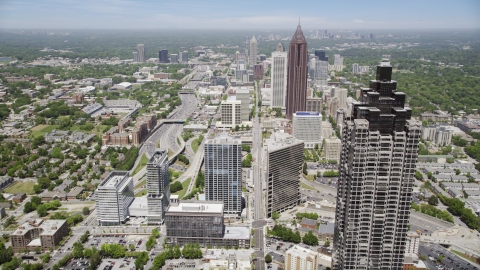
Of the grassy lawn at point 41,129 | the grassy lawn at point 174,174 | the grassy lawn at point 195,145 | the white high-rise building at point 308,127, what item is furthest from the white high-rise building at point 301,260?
the grassy lawn at point 41,129

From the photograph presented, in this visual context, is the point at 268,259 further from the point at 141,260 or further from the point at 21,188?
the point at 21,188

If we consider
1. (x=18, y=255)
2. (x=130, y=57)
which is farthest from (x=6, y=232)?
(x=130, y=57)

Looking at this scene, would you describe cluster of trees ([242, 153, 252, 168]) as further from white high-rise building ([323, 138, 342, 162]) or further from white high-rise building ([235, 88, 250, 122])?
white high-rise building ([235, 88, 250, 122])

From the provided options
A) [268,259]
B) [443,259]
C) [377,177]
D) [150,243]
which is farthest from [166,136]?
[377,177]

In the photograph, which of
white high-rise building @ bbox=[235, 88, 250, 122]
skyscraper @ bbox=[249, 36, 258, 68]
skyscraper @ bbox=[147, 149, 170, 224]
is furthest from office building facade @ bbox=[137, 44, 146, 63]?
skyscraper @ bbox=[147, 149, 170, 224]

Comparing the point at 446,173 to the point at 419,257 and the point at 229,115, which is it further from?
the point at 229,115

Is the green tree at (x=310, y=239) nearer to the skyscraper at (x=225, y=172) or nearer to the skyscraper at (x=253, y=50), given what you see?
the skyscraper at (x=225, y=172)
